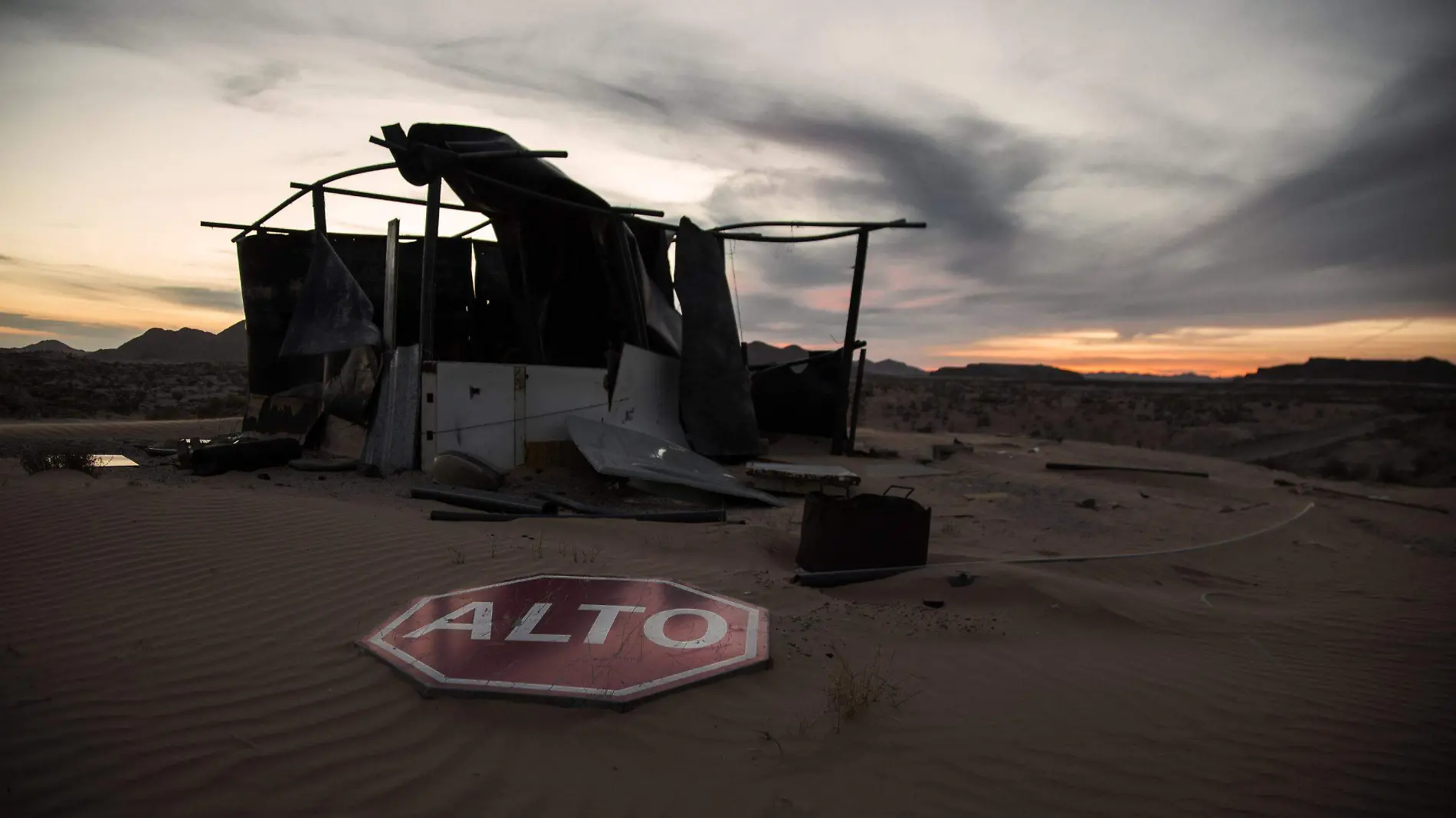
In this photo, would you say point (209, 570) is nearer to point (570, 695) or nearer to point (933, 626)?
point (570, 695)

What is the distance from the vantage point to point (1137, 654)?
394 cm

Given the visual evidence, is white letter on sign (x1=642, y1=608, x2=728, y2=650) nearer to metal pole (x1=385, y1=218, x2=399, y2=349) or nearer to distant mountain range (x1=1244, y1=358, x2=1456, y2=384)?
metal pole (x1=385, y1=218, x2=399, y2=349)

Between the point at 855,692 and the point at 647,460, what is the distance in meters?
6.37

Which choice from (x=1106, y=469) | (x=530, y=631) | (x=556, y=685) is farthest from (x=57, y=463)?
(x=1106, y=469)

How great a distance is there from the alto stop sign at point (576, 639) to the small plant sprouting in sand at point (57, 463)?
6.59 metres

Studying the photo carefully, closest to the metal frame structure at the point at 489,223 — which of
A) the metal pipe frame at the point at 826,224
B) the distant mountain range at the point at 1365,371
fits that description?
the metal pipe frame at the point at 826,224

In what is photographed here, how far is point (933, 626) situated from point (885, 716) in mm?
1313

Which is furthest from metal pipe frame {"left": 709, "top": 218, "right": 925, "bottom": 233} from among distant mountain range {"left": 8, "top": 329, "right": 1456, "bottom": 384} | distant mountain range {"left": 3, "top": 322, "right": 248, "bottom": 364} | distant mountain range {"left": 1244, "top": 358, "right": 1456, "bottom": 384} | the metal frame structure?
distant mountain range {"left": 3, "top": 322, "right": 248, "bottom": 364}

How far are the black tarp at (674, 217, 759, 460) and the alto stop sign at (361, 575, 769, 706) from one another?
7.78 m

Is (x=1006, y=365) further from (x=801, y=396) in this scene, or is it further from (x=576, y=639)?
(x=576, y=639)

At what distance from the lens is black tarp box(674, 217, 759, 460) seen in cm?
1253

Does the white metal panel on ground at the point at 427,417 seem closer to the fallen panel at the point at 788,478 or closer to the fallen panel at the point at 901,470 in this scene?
the fallen panel at the point at 788,478

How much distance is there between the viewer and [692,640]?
3848 mm

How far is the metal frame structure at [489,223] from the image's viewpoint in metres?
9.59
